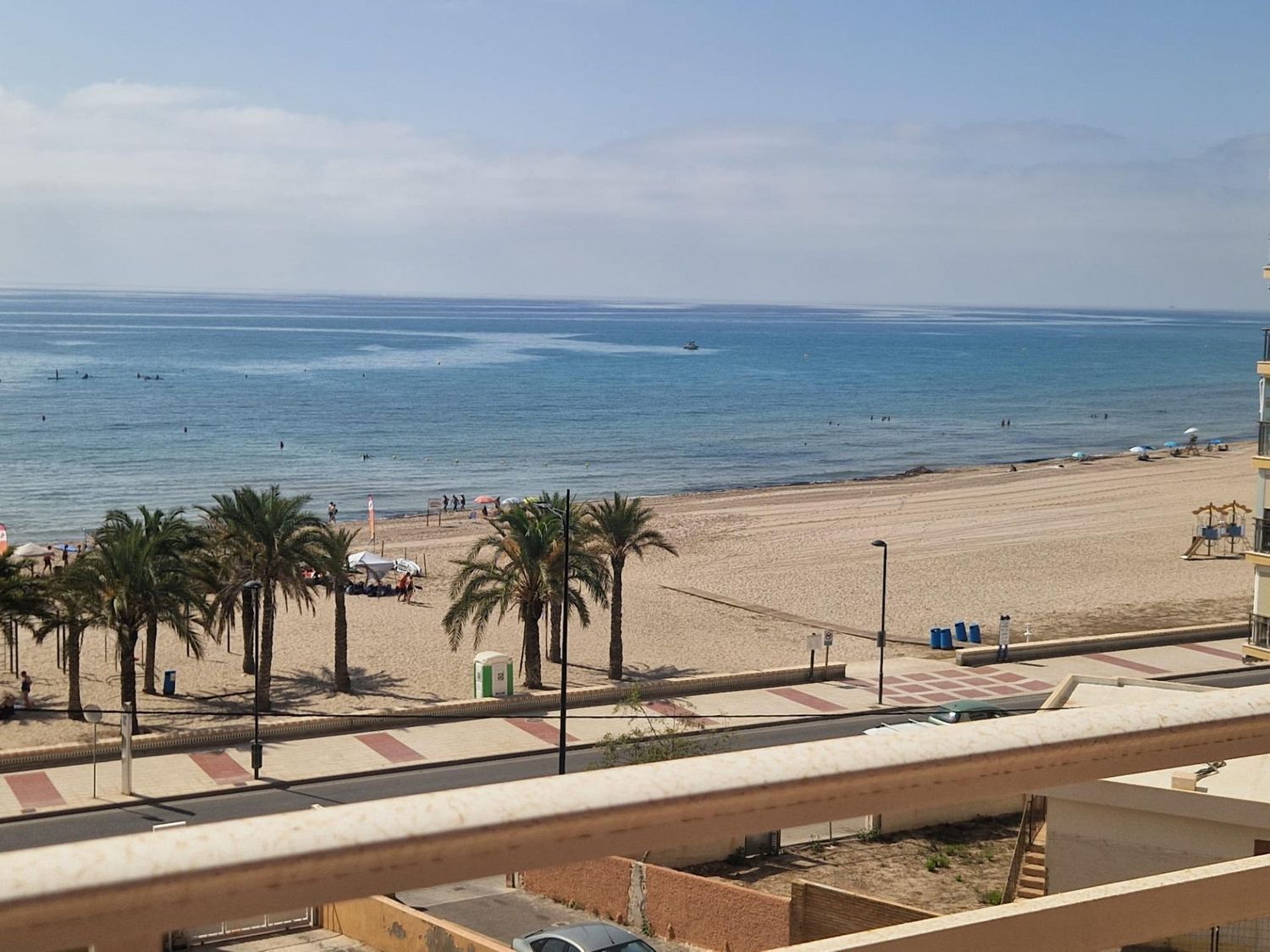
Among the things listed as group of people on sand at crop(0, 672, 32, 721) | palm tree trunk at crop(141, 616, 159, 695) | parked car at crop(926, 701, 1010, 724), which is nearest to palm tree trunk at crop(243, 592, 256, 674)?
palm tree trunk at crop(141, 616, 159, 695)

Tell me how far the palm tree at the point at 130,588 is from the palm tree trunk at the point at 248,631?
3.70 m

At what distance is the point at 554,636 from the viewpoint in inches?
1517

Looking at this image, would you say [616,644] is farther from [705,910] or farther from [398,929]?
[398,929]

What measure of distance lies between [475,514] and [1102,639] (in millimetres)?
36537

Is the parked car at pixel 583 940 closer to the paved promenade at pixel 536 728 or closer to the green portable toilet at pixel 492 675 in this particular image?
the paved promenade at pixel 536 728

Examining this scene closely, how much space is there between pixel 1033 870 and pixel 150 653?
23.7 m

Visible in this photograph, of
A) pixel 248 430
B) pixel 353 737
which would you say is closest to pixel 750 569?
pixel 353 737

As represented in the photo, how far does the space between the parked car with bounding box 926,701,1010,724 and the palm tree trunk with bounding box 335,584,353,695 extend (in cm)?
1380

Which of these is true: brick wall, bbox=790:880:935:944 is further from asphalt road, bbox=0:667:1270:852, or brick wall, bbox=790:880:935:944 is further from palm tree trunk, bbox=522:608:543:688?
palm tree trunk, bbox=522:608:543:688

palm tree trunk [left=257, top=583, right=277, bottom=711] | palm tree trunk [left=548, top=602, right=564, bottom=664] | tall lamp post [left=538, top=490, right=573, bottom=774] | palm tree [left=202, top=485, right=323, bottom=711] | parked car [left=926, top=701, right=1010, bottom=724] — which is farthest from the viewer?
palm tree trunk [left=548, top=602, right=564, bottom=664]

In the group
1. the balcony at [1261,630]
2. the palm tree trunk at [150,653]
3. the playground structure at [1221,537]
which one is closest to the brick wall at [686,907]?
the palm tree trunk at [150,653]

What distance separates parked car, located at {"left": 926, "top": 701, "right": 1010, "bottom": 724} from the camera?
2588 centimetres

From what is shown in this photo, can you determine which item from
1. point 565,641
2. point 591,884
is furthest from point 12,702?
point 591,884

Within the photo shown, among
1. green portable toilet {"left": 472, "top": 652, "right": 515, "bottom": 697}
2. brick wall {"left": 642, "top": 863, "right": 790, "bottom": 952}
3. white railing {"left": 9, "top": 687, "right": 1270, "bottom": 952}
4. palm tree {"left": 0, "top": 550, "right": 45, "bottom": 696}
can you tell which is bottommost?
green portable toilet {"left": 472, "top": 652, "right": 515, "bottom": 697}
